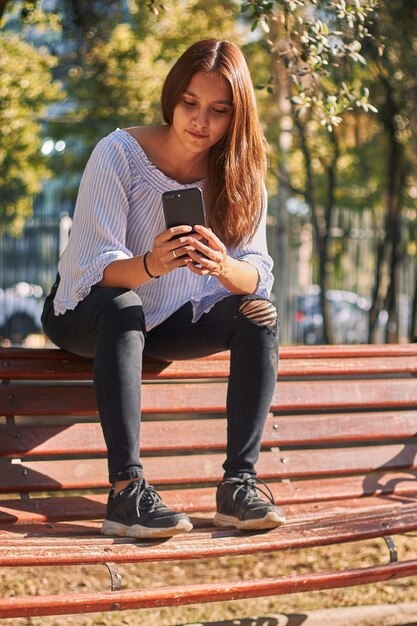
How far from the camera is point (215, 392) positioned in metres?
3.72

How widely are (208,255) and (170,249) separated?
0.12 metres

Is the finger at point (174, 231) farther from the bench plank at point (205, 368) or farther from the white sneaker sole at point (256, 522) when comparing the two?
the white sneaker sole at point (256, 522)

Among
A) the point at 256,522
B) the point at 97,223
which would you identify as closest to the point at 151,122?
the point at 97,223

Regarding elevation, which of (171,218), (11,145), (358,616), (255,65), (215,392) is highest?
(255,65)

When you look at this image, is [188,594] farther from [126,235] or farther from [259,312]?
[126,235]

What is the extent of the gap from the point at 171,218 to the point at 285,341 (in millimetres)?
13604

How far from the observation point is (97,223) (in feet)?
10.5

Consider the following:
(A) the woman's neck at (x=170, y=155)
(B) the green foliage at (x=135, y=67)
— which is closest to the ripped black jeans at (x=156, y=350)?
(A) the woman's neck at (x=170, y=155)

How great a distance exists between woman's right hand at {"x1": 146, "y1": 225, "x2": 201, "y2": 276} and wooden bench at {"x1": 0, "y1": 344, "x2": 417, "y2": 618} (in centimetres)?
60

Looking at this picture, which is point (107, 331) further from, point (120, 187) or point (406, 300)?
point (406, 300)

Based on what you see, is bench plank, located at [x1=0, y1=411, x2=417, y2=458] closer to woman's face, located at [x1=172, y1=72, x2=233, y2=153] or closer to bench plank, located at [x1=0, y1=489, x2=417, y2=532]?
bench plank, located at [x1=0, y1=489, x2=417, y2=532]

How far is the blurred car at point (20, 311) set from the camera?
16500mm

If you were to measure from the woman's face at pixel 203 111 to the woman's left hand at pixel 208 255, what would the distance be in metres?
0.38

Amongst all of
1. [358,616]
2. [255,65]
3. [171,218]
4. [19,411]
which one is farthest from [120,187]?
[255,65]
